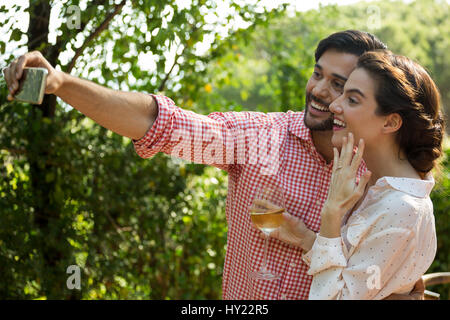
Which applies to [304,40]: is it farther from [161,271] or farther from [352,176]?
[352,176]

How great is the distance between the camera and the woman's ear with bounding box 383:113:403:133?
1.97m

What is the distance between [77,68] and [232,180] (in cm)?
142

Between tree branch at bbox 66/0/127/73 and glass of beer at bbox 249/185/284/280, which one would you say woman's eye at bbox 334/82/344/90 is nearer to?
glass of beer at bbox 249/185/284/280

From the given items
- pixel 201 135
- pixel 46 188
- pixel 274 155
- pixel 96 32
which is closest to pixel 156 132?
pixel 201 135

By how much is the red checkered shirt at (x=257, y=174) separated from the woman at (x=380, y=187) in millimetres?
152

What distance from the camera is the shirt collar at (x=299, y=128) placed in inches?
89.4

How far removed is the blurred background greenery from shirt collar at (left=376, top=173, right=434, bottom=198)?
86cm

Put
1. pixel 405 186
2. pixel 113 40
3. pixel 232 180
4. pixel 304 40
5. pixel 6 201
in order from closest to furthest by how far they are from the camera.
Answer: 1. pixel 405 186
2. pixel 232 180
3. pixel 6 201
4. pixel 113 40
5. pixel 304 40

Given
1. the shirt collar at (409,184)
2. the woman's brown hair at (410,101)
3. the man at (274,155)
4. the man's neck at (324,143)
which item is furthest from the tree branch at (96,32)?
the shirt collar at (409,184)

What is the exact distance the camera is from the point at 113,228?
12.1 ft

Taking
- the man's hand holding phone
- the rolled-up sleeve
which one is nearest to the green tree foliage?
the rolled-up sleeve

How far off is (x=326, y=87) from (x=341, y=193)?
2.07ft

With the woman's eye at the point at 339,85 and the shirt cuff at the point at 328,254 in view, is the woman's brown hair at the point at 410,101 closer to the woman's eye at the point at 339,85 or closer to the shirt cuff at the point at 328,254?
the woman's eye at the point at 339,85
